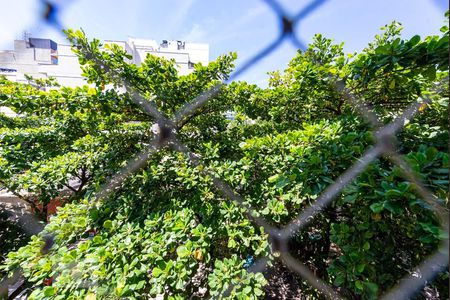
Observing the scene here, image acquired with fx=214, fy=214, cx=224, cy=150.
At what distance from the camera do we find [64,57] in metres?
11.3

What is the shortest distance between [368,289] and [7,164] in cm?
213

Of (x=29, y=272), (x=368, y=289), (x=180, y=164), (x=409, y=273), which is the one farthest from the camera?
(x=180, y=164)

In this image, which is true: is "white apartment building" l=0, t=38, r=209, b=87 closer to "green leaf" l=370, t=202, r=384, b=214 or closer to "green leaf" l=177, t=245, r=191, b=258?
"green leaf" l=177, t=245, r=191, b=258

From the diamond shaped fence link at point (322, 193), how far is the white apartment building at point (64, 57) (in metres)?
9.93

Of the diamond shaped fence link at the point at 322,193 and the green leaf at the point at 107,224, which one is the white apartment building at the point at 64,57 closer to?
the diamond shaped fence link at the point at 322,193

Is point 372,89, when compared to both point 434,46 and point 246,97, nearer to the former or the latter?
point 434,46

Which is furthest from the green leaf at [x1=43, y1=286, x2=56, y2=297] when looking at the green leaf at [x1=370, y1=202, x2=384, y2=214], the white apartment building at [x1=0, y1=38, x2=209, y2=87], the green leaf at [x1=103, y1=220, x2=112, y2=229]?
the white apartment building at [x1=0, y1=38, x2=209, y2=87]

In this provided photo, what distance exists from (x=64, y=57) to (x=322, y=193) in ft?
48.1

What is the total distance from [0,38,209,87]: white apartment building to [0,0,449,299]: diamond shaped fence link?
9.93 metres

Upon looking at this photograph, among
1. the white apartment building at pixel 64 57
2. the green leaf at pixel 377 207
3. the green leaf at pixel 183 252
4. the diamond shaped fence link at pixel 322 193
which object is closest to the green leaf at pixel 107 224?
the diamond shaped fence link at pixel 322 193

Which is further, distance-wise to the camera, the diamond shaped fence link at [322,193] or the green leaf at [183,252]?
the green leaf at [183,252]

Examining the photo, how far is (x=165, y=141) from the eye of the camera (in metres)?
1.32

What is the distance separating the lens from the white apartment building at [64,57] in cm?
1110

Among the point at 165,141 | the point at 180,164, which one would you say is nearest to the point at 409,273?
the point at 180,164
